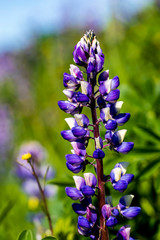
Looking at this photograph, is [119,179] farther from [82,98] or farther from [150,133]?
[150,133]

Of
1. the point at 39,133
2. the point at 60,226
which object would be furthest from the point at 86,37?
the point at 39,133

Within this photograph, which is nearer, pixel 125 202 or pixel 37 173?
pixel 125 202

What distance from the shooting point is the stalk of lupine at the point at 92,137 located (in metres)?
0.77

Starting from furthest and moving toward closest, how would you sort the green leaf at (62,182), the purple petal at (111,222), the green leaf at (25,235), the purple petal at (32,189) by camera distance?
the purple petal at (32,189) < the green leaf at (62,182) < the green leaf at (25,235) < the purple petal at (111,222)

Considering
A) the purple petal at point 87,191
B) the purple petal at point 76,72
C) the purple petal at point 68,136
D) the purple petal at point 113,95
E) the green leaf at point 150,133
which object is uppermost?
the purple petal at point 76,72

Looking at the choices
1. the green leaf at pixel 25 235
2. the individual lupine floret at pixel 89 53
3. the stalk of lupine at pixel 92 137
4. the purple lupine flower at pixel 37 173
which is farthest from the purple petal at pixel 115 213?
the purple lupine flower at pixel 37 173

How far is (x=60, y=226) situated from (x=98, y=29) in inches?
257

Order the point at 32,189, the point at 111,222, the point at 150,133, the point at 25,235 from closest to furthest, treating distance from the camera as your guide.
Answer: the point at 111,222
the point at 25,235
the point at 150,133
the point at 32,189

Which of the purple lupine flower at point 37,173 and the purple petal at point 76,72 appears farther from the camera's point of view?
the purple lupine flower at point 37,173

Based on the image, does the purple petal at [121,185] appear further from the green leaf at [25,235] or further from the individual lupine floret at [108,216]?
the green leaf at [25,235]

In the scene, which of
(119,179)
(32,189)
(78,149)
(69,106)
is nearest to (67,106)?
(69,106)

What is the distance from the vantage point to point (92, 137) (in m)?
0.80

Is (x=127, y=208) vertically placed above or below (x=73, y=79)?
below

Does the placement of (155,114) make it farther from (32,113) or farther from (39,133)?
(32,113)
